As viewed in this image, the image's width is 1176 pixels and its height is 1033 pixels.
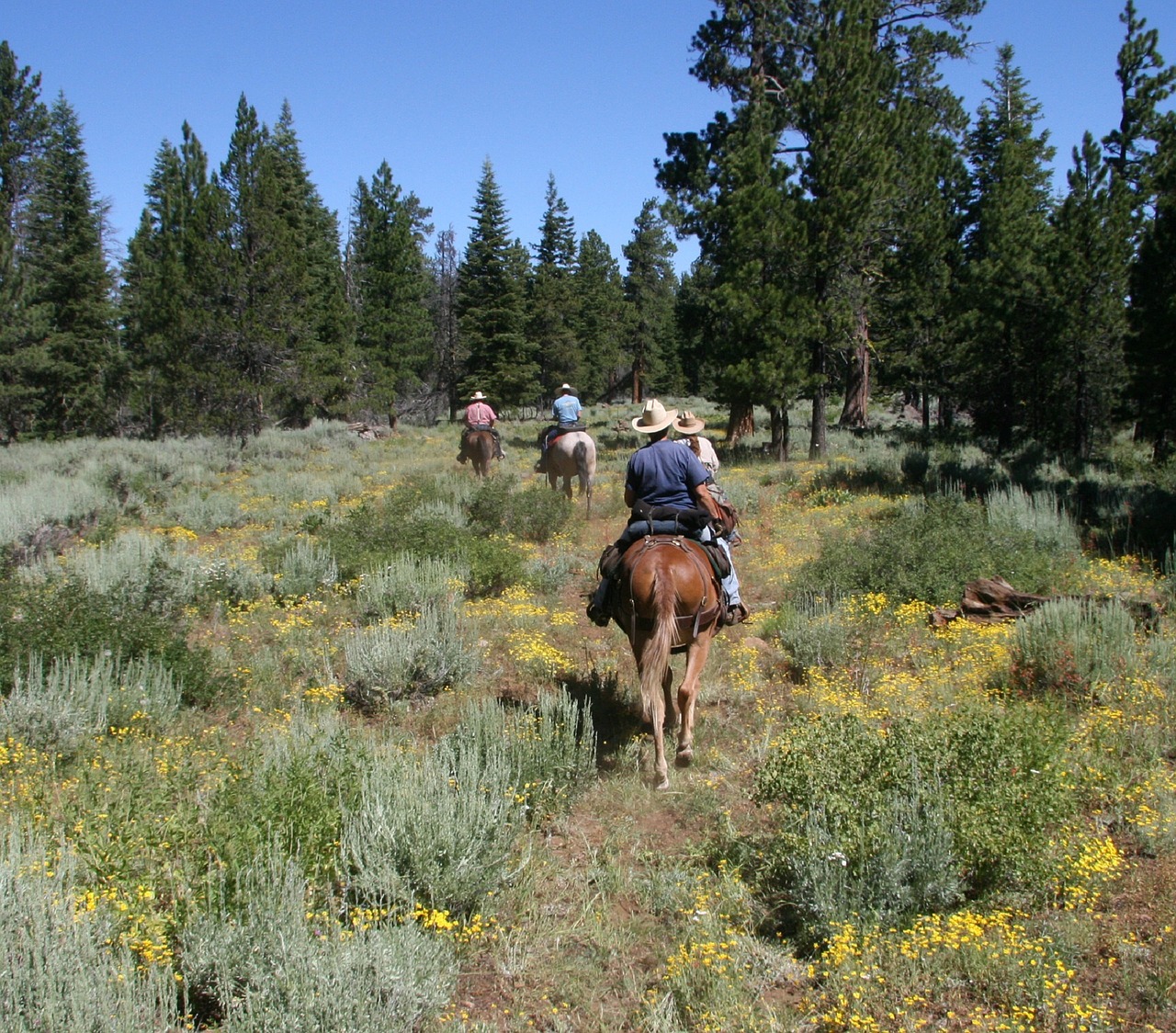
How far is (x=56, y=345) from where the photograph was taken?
3650cm

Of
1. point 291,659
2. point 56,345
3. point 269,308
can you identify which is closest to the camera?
point 291,659

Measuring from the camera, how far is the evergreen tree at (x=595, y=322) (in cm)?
5912

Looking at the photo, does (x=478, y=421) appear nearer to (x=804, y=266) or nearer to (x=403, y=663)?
(x=804, y=266)

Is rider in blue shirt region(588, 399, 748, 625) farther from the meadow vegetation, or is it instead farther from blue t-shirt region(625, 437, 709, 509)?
the meadow vegetation

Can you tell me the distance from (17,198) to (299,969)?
42922 millimetres

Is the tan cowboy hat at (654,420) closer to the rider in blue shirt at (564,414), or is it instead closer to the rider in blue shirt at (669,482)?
the rider in blue shirt at (669,482)

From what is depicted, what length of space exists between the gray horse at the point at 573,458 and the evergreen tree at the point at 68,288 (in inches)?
1178

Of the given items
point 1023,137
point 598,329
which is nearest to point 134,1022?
point 1023,137

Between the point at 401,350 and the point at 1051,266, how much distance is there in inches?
1010

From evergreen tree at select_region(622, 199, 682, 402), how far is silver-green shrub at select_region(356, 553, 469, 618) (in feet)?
172

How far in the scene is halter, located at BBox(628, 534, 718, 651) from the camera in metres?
6.06

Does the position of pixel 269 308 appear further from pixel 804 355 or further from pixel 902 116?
pixel 902 116

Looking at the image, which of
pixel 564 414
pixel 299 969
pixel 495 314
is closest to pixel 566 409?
pixel 564 414

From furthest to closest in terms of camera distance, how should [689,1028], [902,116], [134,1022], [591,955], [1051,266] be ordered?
[902,116] < [1051,266] < [591,955] < [689,1028] < [134,1022]
